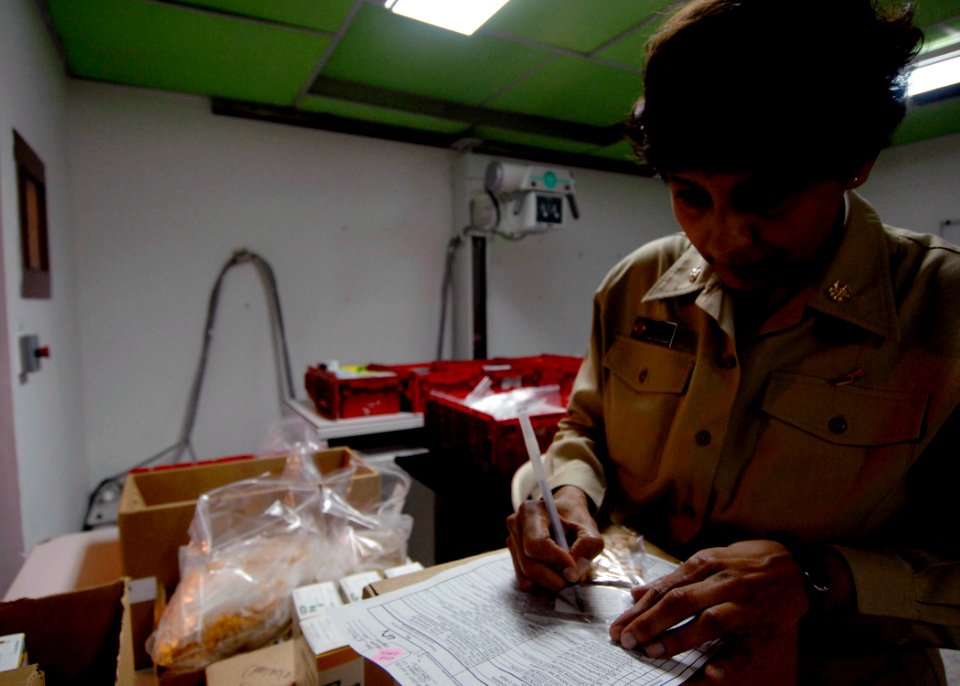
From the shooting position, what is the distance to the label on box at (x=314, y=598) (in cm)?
92

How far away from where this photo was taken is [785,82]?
2.02 feet

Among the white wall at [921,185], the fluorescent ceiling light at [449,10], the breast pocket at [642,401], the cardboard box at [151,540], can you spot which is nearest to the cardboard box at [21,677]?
the cardboard box at [151,540]

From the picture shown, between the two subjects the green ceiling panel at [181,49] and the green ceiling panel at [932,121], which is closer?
the green ceiling panel at [181,49]

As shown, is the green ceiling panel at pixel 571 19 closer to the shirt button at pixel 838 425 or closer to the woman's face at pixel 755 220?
the woman's face at pixel 755 220

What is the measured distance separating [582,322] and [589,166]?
1176mm

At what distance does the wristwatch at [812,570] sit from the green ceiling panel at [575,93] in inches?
89.9

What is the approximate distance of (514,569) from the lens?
74 centimetres

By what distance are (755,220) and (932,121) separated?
369 centimetres

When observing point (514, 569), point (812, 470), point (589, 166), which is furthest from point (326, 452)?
point (589, 166)

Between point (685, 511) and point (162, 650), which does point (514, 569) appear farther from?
point (162, 650)

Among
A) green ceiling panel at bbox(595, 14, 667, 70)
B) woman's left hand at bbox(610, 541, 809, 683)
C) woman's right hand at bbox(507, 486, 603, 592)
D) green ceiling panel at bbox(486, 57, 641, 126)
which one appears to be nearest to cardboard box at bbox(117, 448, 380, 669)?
woman's right hand at bbox(507, 486, 603, 592)

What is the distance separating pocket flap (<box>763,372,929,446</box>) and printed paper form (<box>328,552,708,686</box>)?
0.31 m

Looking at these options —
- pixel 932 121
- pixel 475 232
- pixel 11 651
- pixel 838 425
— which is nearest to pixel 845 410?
pixel 838 425

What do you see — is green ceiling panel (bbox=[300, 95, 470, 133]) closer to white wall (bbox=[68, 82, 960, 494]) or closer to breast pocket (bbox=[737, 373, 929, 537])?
white wall (bbox=[68, 82, 960, 494])
